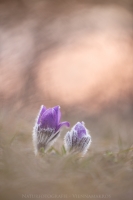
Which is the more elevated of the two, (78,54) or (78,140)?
(78,54)

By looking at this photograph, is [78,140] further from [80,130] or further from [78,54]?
[78,54]

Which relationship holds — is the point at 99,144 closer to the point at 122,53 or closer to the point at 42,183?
the point at 42,183

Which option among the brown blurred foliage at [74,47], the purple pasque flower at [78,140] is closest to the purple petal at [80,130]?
the purple pasque flower at [78,140]

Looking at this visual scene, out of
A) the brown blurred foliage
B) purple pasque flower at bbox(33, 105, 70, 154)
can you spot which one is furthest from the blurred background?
purple pasque flower at bbox(33, 105, 70, 154)

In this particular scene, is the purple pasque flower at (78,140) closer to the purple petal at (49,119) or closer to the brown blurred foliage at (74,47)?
the purple petal at (49,119)

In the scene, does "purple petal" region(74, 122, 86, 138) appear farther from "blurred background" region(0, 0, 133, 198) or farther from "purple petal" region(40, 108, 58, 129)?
"blurred background" region(0, 0, 133, 198)

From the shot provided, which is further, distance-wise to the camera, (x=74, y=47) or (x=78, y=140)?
(x=74, y=47)

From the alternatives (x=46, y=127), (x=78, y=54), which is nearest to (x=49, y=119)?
(x=46, y=127)
